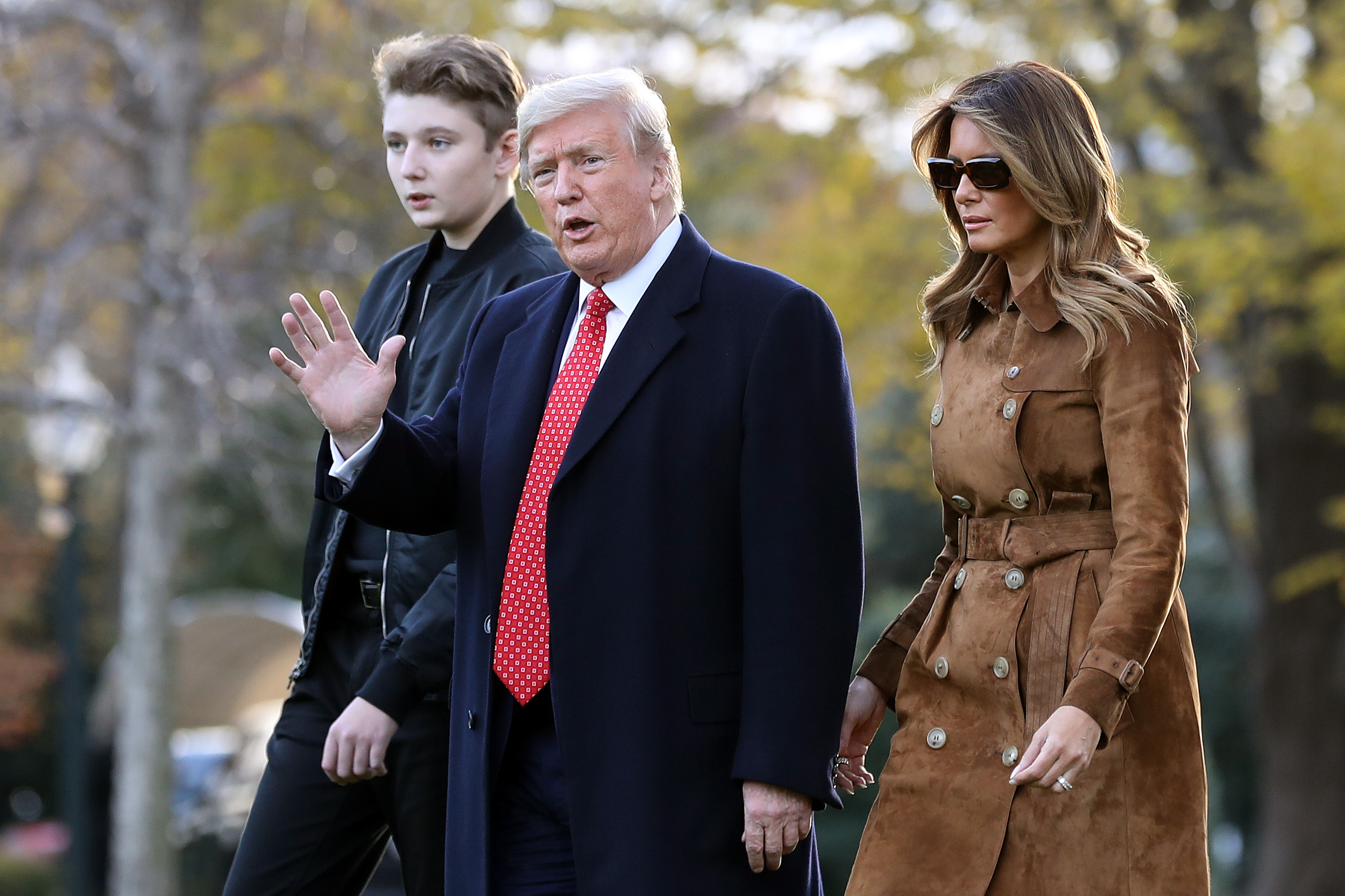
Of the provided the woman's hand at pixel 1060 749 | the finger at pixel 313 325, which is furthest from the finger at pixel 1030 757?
the finger at pixel 313 325

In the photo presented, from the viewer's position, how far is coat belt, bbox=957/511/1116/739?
3076 millimetres

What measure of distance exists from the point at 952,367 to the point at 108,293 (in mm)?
8814

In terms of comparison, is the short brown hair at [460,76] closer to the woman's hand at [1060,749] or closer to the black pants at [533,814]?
the black pants at [533,814]

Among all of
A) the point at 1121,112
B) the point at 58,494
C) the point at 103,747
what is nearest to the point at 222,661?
the point at 103,747

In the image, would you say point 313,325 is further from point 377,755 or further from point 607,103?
point 377,755

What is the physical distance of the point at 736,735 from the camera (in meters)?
3.06

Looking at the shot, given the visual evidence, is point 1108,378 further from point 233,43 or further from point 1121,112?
point 233,43

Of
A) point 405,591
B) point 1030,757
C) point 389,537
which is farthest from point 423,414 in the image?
point 1030,757

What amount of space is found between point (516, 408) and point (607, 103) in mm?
626

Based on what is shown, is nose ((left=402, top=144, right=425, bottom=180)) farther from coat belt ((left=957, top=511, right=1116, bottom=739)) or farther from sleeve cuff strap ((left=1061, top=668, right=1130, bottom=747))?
sleeve cuff strap ((left=1061, top=668, right=1130, bottom=747))

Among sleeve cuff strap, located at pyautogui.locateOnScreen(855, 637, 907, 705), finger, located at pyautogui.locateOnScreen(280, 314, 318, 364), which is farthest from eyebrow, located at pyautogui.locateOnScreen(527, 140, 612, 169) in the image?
sleeve cuff strap, located at pyautogui.locateOnScreen(855, 637, 907, 705)

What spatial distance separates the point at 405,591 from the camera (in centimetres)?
361

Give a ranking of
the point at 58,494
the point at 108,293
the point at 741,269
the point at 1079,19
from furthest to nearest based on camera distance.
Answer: the point at 58,494 < the point at 1079,19 < the point at 108,293 < the point at 741,269

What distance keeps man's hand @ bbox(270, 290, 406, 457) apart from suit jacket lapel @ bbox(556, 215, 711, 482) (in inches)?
15.0
